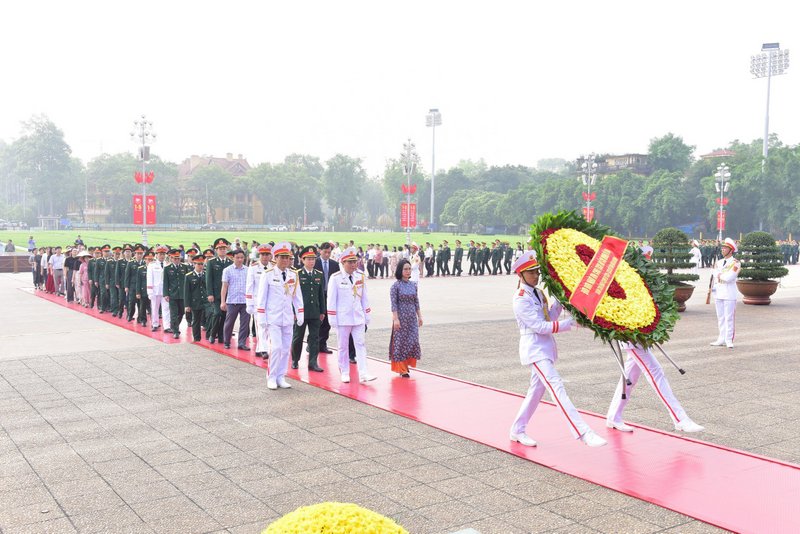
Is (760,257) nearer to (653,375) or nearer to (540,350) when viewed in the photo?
(653,375)

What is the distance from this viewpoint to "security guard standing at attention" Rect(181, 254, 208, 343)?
39.6ft

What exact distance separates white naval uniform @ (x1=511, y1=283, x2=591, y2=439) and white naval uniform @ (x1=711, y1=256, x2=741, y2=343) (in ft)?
21.8

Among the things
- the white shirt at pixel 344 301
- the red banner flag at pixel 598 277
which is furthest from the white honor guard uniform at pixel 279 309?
the red banner flag at pixel 598 277

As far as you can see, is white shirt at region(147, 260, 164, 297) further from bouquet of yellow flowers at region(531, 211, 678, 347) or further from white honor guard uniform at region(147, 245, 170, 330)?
bouquet of yellow flowers at region(531, 211, 678, 347)

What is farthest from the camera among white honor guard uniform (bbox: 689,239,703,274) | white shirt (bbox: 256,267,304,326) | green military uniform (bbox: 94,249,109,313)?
white honor guard uniform (bbox: 689,239,703,274)

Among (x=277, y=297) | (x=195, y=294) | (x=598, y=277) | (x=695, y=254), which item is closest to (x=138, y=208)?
(x=195, y=294)

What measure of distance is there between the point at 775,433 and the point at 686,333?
22.7ft

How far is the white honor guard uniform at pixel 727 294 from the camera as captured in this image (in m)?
11.2

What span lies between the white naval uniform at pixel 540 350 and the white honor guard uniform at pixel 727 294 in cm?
664

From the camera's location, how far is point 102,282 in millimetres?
16547

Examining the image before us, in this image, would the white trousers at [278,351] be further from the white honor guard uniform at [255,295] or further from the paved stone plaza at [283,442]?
the white honor guard uniform at [255,295]

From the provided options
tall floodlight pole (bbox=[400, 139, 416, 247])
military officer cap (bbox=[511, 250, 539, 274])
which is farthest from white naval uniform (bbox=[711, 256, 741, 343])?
tall floodlight pole (bbox=[400, 139, 416, 247])

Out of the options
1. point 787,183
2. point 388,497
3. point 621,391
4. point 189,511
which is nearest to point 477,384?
point 621,391

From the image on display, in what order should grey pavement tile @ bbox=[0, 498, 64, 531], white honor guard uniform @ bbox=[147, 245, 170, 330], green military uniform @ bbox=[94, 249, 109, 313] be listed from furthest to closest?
1. green military uniform @ bbox=[94, 249, 109, 313]
2. white honor guard uniform @ bbox=[147, 245, 170, 330]
3. grey pavement tile @ bbox=[0, 498, 64, 531]
